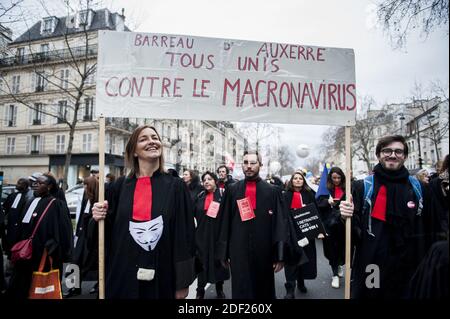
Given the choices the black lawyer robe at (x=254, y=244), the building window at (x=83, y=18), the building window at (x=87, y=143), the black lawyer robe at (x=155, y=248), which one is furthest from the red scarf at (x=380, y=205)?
the building window at (x=87, y=143)

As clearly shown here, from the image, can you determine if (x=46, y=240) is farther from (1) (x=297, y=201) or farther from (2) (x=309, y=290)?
(2) (x=309, y=290)

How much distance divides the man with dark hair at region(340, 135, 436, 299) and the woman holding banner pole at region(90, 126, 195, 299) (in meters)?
1.44

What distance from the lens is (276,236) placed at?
3.20 m

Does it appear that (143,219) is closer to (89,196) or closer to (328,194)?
(89,196)

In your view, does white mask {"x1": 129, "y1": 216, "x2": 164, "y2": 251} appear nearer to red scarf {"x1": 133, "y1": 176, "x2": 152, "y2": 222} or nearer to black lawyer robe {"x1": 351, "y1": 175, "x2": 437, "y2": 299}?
red scarf {"x1": 133, "y1": 176, "x2": 152, "y2": 222}

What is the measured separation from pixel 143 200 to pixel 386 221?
6.97 feet

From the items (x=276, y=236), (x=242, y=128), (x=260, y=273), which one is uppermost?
(x=242, y=128)

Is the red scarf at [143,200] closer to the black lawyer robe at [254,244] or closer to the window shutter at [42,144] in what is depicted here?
the black lawyer robe at [254,244]

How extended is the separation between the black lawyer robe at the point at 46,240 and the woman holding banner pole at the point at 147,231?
5.28 feet

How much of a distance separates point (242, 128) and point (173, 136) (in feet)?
60.2

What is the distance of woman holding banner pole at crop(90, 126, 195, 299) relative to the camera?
2207 mm

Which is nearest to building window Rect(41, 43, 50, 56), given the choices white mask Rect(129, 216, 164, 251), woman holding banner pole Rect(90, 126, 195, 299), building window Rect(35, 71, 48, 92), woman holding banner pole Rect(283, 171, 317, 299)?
building window Rect(35, 71, 48, 92)

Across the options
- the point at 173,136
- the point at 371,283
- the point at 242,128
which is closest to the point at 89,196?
the point at 371,283

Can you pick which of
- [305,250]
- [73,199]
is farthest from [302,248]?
[73,199]
